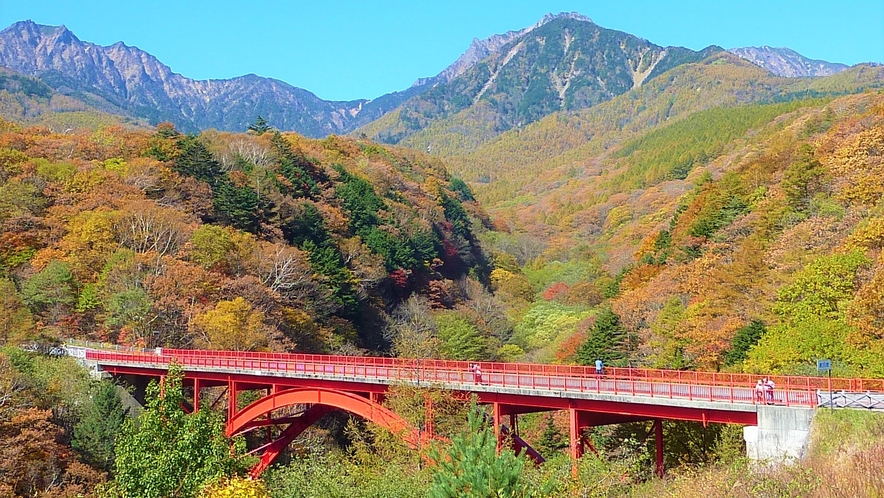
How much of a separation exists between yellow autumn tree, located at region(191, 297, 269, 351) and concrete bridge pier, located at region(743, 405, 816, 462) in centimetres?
3427

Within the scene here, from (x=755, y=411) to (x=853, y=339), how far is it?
1303 centimetres

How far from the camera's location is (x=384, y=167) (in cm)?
11712

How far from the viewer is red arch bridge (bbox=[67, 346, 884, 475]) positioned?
24500 millimetres

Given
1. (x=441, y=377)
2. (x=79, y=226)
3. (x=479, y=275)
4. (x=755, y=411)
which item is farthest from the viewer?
(x=479, y=275)

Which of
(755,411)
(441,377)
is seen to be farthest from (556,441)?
(755,411)

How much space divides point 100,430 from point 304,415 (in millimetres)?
9265

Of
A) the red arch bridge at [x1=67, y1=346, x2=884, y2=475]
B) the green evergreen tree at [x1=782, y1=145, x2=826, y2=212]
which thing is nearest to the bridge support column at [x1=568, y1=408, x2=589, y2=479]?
the red arch bridge at [x1=67, y1=346, x2=884, y2=475]

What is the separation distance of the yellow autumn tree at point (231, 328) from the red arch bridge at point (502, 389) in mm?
6360

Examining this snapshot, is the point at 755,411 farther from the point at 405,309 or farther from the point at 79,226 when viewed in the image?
the point at 405,309

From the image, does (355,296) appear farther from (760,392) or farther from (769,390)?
(769,390)

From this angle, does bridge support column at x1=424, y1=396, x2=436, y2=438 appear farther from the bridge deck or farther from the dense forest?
the bridge deck

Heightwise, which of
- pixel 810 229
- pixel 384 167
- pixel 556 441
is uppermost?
pixel 384 167

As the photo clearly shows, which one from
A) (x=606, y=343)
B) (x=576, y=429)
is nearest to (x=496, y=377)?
(x=576, y=429)

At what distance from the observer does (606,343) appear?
52750 millimetres
